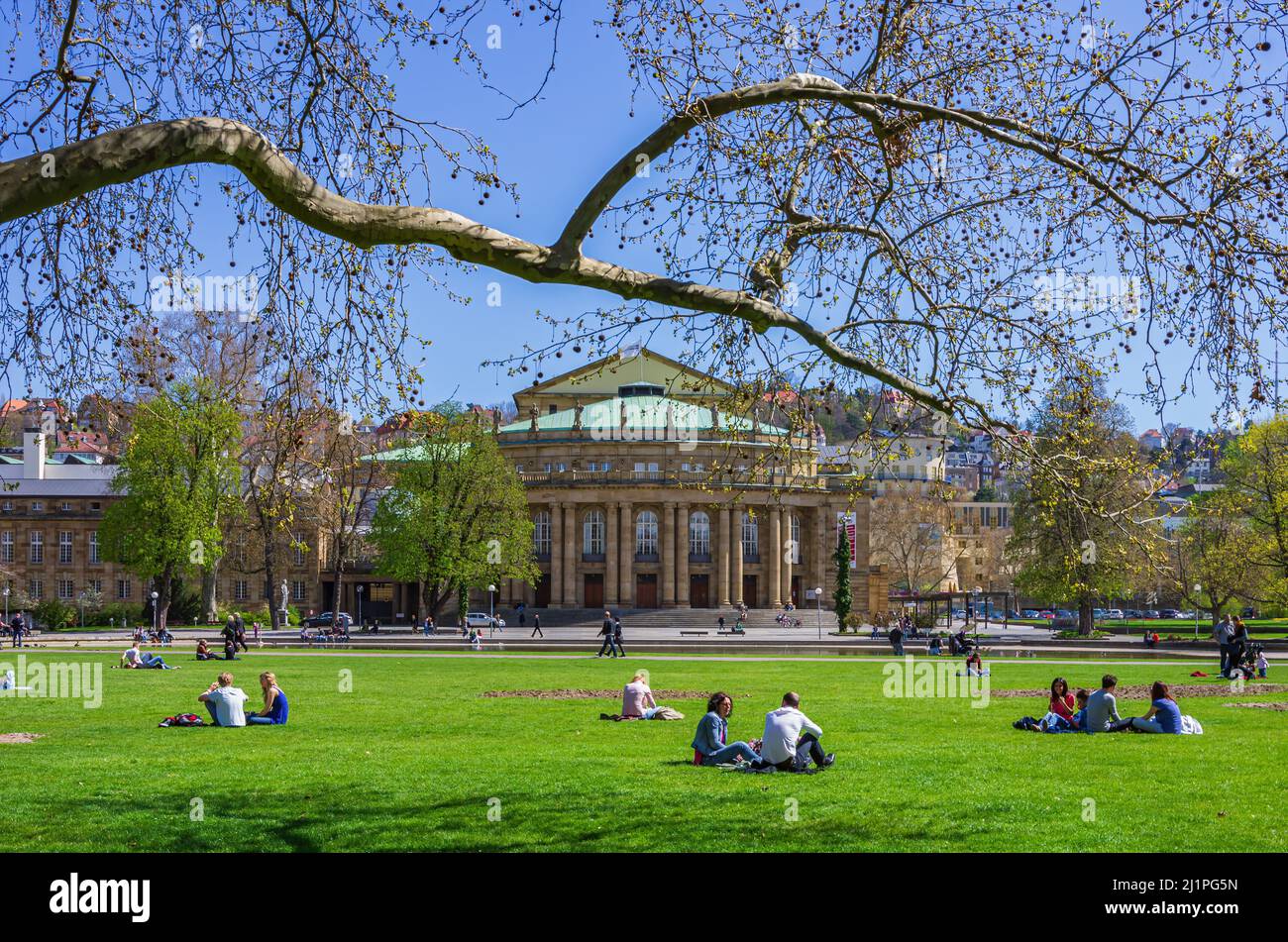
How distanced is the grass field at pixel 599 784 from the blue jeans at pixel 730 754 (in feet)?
1.59

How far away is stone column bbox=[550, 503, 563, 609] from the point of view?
10488cm

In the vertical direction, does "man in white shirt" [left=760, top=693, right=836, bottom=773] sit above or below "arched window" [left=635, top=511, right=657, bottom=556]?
below

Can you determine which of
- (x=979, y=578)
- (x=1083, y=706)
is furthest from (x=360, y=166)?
(x=979, y=578)

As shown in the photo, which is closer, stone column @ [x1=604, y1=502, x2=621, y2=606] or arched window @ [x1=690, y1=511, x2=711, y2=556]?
stone column @ [x1=604, y1=502, x2=621, y2=606]

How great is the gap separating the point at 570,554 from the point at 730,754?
88845 millimetres

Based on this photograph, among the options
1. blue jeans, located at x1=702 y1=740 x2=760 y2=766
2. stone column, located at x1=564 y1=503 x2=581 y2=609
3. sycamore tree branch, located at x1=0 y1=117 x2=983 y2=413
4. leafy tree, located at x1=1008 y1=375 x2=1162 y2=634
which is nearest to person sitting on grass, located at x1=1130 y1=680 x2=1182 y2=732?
blue jeans, located at x1=702 y1=740 x2=760 y2=766

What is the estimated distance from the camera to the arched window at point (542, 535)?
10675cm

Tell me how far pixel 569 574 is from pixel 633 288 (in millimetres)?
95670

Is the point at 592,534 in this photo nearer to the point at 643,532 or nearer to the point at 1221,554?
the point at 643,532

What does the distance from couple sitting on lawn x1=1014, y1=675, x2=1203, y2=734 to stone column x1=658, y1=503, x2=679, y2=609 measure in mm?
83984

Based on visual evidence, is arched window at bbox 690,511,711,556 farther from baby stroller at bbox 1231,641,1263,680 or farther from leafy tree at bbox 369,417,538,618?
baby stroller at bbox 1231,641,1263,680

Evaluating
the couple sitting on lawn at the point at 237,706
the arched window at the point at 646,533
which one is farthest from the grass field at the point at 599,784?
the arched window at the point at 646,533

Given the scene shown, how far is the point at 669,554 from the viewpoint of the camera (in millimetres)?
105188

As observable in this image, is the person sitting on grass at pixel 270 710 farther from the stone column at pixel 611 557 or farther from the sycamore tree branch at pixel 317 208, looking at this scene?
the stone column at pixel 611 557
